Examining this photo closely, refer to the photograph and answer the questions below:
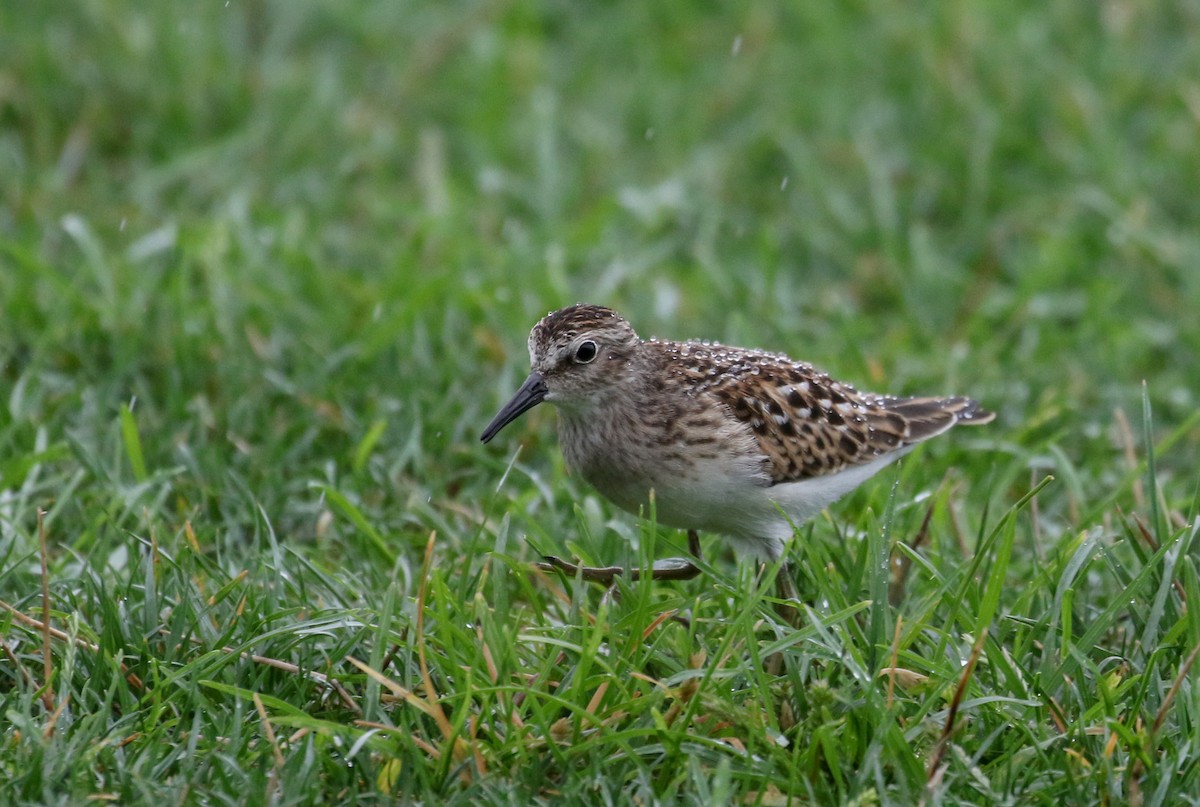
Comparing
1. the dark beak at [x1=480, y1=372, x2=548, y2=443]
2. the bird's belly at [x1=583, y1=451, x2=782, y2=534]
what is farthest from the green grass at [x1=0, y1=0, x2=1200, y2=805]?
the dark beak at [x1=480, y1=372, x2=548, y2=443]

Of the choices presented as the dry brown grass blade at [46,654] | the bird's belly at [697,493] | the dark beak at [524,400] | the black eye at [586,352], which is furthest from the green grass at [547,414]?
the black eye at [586,352]

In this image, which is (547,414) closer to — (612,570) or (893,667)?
(612,570)

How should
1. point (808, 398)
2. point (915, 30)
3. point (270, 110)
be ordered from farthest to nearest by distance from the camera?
point (915, 30), point (270, 110), point (808, 398)

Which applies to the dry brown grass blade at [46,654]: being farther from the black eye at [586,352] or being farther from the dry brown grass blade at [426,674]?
the black eye at [586,352]

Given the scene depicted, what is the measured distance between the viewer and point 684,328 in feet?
28.0

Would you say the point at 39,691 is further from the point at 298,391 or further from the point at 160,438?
the point at 298,391

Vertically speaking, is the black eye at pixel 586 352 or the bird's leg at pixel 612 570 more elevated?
the black eye at pixel 586 352

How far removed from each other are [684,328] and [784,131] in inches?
93.1

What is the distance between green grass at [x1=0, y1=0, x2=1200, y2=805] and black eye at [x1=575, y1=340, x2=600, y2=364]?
24.6 inches

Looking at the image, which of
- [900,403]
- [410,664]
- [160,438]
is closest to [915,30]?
[900,403]

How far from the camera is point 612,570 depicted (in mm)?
5406

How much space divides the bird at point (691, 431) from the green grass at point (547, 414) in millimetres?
201

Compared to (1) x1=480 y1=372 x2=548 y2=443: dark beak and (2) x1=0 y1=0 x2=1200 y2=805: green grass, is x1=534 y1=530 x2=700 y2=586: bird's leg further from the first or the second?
(1) x1=480 y1=372 x2=548 y2=443: dark beak

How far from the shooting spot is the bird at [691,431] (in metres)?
5.71
